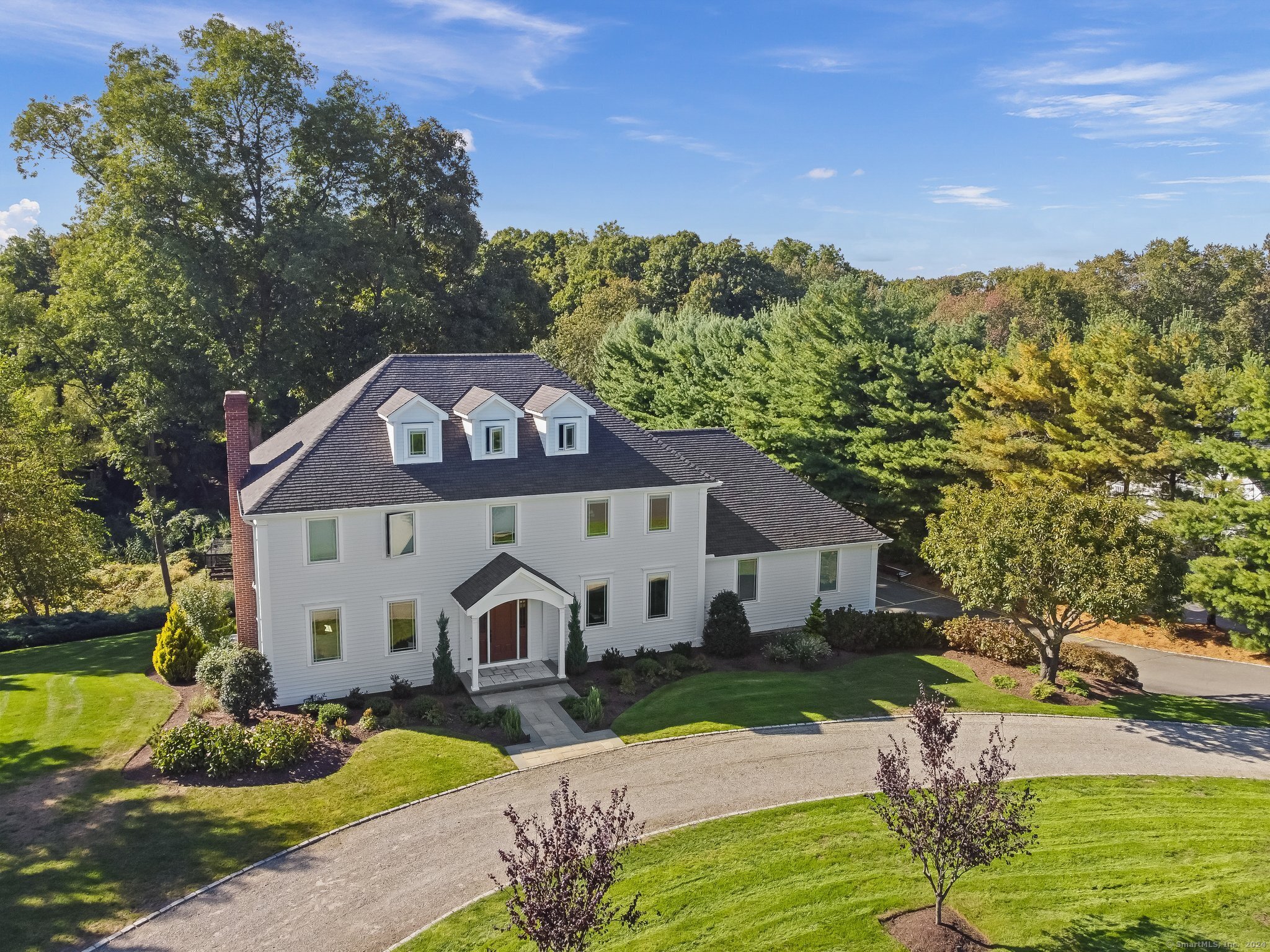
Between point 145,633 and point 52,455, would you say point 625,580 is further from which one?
point 52,455

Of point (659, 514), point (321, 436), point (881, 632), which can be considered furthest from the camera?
point (881, 632)

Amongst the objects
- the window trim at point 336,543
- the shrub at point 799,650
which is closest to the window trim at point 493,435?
the window trim at point 336,543

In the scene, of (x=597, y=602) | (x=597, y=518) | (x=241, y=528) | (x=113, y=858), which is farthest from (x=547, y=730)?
(x=241, y=528)

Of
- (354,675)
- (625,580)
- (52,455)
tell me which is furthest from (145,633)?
(625,580)

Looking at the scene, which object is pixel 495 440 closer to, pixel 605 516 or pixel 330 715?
pixel 605 516

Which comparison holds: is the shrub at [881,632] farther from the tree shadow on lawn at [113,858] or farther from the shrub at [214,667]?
the shrub at [214,667]

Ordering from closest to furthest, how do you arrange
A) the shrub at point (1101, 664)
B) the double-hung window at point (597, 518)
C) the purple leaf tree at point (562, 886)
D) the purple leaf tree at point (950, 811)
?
the purple leaf tree at point (562, 886) → the purple leaf tree at point (950, 811) → the shrub at point (1101, 664) → the double-hung window at point (597, 518)

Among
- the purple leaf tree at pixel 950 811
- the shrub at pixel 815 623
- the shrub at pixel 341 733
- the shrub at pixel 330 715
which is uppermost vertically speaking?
the purple leaf tree at pixel 950 811
